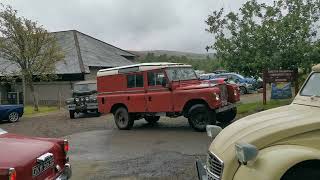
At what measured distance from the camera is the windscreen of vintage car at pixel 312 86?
6.52 metres

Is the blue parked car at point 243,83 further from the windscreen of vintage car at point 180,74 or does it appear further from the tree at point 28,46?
the windscreen of vintage car at point 180,74

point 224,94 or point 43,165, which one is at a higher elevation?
point 224,94

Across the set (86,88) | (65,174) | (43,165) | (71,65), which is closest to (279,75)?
(86,88)

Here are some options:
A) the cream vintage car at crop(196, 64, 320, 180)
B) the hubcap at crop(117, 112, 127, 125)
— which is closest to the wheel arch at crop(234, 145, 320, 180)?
the cream vintage car at crop(196, 64, 320, 180)

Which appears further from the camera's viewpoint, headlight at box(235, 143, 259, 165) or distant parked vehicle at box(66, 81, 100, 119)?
distant parked vehicle at box(66, 81, 100, 119)

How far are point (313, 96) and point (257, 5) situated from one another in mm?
14695

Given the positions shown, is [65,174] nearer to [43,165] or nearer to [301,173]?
[43,165]

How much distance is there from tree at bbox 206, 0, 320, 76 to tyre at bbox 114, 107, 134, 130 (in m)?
5.28

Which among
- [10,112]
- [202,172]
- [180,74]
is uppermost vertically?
[180,74]

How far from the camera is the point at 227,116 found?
16547mm

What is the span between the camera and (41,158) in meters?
5.93

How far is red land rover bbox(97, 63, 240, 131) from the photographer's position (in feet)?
49.1

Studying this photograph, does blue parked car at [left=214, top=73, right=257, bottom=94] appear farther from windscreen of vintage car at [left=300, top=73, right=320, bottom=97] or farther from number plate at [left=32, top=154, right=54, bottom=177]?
number plate at [left=32, top=154, right=54, bottom=177]

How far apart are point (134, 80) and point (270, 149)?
1173 centimetres
